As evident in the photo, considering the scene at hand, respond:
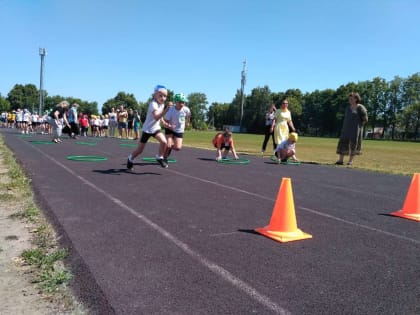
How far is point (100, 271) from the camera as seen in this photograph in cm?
330

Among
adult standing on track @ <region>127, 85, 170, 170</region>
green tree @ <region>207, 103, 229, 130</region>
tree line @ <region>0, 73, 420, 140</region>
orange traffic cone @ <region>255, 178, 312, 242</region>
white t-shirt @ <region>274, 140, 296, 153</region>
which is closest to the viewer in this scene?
orange traffic cone @ <region>255, 178, 312, 242</region>

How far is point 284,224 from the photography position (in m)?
4.46

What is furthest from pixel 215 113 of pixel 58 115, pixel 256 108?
pixel 58 115

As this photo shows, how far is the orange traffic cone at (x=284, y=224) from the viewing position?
4.39 meters

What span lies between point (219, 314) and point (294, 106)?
107653 mm

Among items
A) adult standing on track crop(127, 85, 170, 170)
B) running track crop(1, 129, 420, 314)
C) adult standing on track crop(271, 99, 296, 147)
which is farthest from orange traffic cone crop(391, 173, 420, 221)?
adult standing on track crop(271, 99, 296, 147)

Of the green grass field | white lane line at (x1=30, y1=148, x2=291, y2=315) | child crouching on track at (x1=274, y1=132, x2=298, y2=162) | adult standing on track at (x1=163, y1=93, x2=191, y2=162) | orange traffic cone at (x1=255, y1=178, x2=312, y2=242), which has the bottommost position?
white lane line at (x1=30, y1=148, x2=291, y2=315)

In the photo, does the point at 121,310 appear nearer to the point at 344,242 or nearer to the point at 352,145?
the point at 344,242

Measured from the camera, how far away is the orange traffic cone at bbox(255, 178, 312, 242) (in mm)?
4387

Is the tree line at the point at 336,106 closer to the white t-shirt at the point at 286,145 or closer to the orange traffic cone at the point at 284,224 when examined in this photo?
the white t-shirt at the point at 286,145

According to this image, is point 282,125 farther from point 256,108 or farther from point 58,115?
point 256,108

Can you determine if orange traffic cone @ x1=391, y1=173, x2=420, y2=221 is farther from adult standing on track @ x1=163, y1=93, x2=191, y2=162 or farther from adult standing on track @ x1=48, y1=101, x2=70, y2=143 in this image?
adult standing on track @ x1=48, y1=101, x2=70, y2=143

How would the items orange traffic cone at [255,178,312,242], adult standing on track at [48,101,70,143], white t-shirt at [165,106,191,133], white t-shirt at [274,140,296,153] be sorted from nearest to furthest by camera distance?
orange traffic cone at [255,178,312,242]
white t-shirt at [165,106,191,133]
white t-shirt at [274,140,296,153]
adult standing on track at [48,101,70,143]

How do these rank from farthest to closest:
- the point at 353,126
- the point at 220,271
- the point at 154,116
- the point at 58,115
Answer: the point at 58,115
the point at 353,126
the point at 154,116
the point at 220,271
